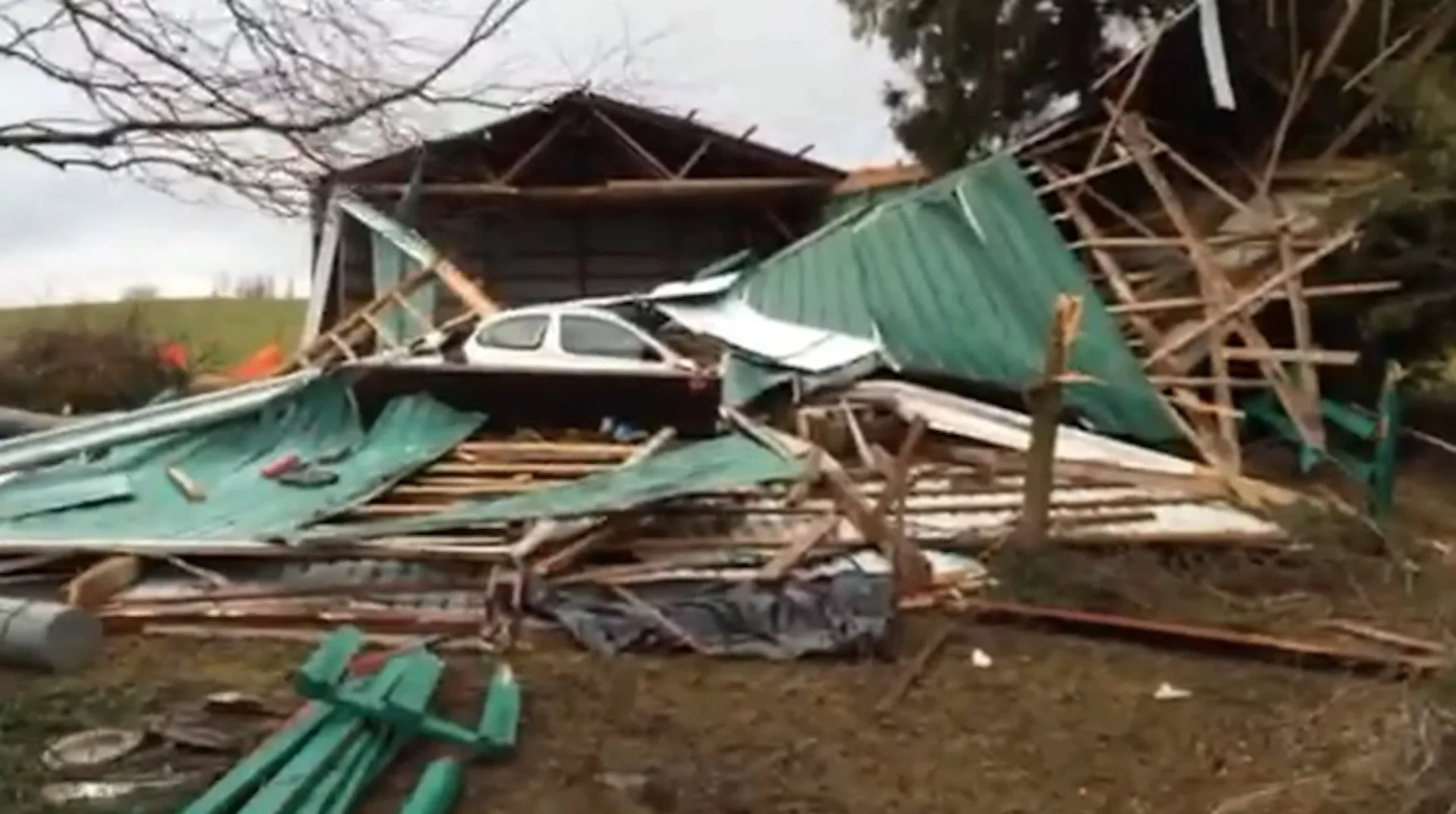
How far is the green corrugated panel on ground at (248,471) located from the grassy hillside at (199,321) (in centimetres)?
756

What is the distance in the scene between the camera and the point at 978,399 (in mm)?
12883

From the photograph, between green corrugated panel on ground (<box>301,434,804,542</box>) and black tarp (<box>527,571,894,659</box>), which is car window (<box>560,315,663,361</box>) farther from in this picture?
black tarp (<box>527,571,894,659</box>)

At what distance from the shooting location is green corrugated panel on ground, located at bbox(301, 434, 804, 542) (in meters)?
8.84

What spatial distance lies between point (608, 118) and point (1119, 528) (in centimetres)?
1028

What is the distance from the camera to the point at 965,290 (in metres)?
13.5

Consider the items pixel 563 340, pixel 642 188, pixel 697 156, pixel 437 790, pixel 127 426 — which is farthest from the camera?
pixel 697 156

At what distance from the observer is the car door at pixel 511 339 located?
13398 millimetres

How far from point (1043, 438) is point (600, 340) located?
5.09m

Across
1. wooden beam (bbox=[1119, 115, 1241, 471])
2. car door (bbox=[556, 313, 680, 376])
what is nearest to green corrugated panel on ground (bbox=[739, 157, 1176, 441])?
wooden beam (bbox=[1119, 115, 1241, 471])

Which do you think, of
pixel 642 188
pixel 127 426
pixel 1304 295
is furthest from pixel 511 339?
pixel 1304 295

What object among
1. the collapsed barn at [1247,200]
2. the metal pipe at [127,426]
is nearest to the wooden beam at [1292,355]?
the collapsed barn at [1247,200]

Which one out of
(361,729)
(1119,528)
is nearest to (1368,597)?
(1119,528)

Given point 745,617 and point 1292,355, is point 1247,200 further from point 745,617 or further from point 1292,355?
point 745,617

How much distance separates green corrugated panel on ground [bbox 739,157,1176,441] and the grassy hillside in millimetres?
7793
